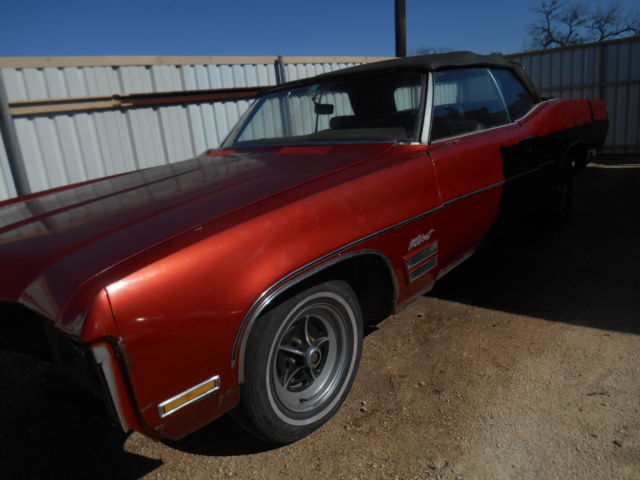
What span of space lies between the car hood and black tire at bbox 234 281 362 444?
0.49 meters

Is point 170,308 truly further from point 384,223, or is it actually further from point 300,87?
point 300,87

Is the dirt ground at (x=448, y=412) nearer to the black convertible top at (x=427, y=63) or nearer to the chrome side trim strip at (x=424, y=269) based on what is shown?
the chrome side trim strip at (x=424, y=269)

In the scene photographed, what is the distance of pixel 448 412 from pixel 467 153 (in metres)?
1.45

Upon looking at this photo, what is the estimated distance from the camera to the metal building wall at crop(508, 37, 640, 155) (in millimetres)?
9602

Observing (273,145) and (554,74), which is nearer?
(273,145)

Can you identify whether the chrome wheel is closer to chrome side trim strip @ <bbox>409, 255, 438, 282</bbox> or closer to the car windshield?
chrome side trim strip @ <bbox>409, 255, 438, 282</bbox>

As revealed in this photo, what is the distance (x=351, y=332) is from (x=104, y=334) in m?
1.15

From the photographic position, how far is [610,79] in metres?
9.84

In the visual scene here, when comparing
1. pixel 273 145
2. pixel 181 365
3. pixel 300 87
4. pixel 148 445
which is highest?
pixel 300 87

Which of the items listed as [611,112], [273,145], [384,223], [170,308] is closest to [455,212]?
[384,223]

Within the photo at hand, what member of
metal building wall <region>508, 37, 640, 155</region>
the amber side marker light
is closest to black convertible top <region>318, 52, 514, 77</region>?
the amber side marker light

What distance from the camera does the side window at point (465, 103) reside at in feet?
9.12

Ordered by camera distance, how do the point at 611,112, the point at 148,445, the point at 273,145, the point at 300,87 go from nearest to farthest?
the point at 148,445 < the point at 273,145 < the point at 300,87 < the point at 611,112

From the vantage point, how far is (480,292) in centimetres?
334
